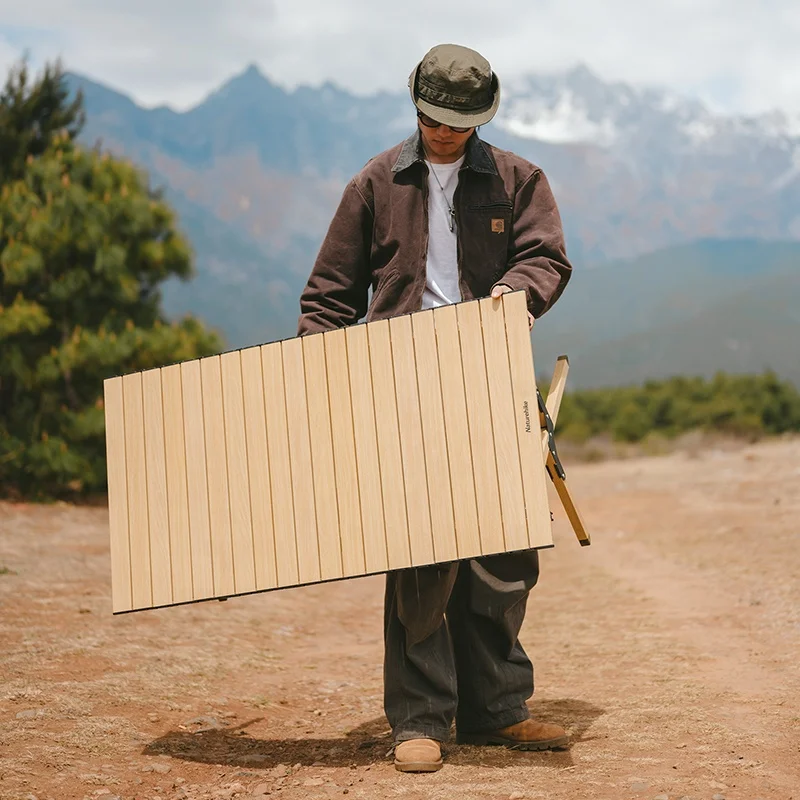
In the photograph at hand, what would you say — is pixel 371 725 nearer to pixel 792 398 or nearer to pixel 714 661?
pixel 714 661

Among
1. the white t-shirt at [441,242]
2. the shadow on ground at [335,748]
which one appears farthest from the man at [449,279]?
the shadow on ground at [335,748]

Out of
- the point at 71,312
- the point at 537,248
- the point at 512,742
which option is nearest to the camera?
the point at 537,248

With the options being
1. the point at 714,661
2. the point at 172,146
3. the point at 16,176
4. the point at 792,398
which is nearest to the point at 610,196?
the point at 172,146

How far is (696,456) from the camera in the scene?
19.6 meters

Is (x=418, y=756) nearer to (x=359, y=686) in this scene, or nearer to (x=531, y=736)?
(x=531, y=736)

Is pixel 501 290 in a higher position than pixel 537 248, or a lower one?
lower

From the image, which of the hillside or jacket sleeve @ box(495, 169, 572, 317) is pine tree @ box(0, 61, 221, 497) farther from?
the hillside

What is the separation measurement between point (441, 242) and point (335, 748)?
1853 mm

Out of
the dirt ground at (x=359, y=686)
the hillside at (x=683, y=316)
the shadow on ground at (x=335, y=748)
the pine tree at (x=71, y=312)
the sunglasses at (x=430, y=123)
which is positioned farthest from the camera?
the hillside at (x=683, y=316)

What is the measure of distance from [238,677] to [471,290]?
8.64ft

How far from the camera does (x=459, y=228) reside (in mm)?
3775

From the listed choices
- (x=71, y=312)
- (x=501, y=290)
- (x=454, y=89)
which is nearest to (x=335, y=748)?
(x=501, y=290)

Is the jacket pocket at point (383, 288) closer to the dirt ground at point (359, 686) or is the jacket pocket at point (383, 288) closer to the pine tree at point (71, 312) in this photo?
the dirt ground at point (359, 686)

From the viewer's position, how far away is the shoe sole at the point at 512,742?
3801 millimetres
